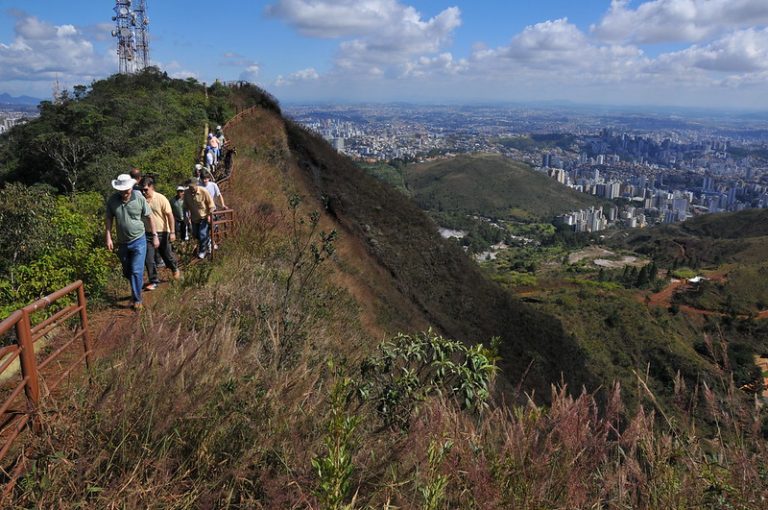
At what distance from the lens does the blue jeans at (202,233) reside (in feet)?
25.6

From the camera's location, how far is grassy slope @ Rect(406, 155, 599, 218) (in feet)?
401

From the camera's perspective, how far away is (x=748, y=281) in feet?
160

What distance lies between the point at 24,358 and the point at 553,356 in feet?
Result: 54.9

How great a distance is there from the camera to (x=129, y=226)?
559cm

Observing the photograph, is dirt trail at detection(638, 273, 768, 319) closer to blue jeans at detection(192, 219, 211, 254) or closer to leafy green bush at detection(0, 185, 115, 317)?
blue jeans at detection(192, 219, 211, 254)

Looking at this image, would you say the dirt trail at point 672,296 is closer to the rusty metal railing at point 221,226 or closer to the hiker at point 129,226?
the rusty metal railing at point 221,226

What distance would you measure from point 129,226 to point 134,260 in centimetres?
40

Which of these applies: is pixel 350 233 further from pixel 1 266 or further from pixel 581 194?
pixel 581 194

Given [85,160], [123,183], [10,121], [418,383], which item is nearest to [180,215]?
[123,183]

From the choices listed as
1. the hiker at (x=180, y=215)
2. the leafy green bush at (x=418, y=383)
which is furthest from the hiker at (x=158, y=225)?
the leafy green bush at (x=418, y=383)

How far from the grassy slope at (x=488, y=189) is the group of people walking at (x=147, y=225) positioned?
111 meters

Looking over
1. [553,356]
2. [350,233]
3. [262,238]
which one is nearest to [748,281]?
[553,356]

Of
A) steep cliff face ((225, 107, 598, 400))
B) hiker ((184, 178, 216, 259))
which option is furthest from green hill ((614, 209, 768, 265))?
hiker ((184, 178, 216, 259))

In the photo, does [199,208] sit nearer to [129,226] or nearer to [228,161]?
[129,226]
